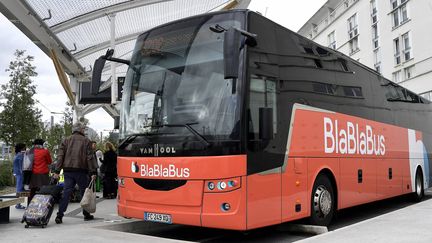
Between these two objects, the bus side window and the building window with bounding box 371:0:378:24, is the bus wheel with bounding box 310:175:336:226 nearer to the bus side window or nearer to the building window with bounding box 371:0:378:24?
the bus side window

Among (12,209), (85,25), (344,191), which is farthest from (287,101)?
(85,25)

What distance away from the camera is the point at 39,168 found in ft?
33.9

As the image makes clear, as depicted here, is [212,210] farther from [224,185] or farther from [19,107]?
[19,107]

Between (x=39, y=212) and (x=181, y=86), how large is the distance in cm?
334

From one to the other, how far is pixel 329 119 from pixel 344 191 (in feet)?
5.02

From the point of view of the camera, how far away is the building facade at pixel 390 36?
3159 cm

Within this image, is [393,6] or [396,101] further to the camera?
[393,6]

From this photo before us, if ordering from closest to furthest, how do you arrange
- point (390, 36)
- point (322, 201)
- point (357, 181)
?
point (322, 201)
point (357, 181)
point (390, 36)

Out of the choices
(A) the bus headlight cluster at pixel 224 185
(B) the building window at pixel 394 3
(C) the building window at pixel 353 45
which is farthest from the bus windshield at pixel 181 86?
(C) the building window at pixel 353 45

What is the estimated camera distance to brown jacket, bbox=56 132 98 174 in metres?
8.46

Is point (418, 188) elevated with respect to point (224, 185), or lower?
lower

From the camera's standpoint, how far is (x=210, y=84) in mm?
6844

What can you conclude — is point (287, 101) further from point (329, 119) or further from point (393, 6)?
point (393, 6)

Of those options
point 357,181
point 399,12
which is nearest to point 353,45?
point 399,12
